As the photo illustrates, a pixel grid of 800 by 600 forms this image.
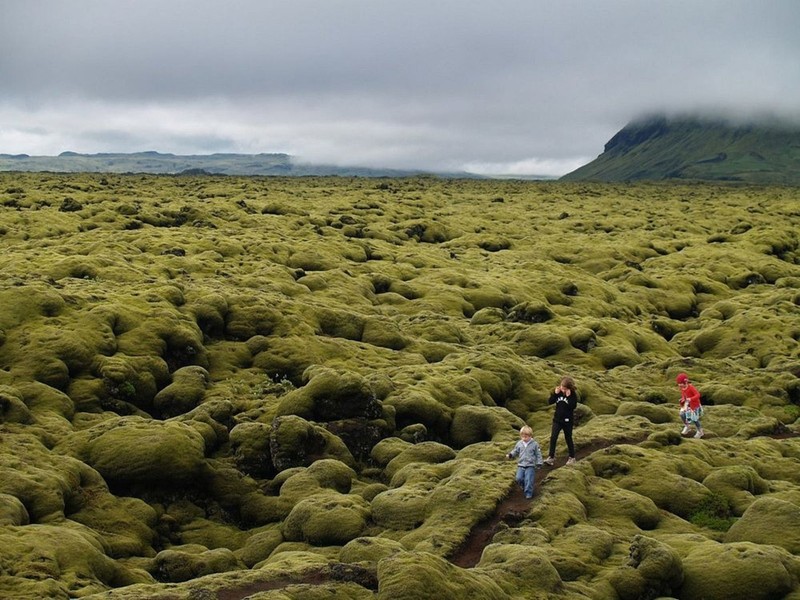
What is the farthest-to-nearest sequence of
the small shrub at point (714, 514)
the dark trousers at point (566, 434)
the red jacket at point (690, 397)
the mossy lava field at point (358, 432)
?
1. the red jacket at point (690, 397)
2. the dark trousers at point (566, 434)
3. the small shrub at point (714, 514)
4. the mossy lava field at point (358, 432)

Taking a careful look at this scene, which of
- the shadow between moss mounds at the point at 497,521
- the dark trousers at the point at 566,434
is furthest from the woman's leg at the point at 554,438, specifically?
the shadow between moss mounds at the point at 497,521

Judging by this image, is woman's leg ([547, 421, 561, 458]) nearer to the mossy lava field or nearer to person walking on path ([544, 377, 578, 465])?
person walking on path ([544, 377, 578, 465])

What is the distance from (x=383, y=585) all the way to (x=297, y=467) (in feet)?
36.3

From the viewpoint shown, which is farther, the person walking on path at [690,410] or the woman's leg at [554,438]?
the person walking on path at [690,410]

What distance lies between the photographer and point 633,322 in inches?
2283

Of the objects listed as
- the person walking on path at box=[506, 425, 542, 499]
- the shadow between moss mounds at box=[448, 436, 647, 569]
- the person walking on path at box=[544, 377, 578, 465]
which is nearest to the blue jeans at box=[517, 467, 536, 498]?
the person walking on path at box=[506, 425, 542, 499]

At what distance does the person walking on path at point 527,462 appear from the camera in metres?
22.7

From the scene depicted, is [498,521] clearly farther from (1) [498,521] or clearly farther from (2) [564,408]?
(2) [564,408]

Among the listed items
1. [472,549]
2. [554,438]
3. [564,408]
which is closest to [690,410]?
[564,408]

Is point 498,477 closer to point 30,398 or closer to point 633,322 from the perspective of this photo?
point 30,398

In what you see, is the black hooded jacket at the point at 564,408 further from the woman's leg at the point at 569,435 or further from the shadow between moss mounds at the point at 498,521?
the shadow between moss mounds at the point at 498,521

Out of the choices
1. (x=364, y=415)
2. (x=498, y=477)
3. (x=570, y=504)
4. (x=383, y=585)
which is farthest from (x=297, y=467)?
(x=383, y=585)

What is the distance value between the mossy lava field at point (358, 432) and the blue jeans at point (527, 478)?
1.57 feet

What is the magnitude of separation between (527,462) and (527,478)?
0.48 meters
